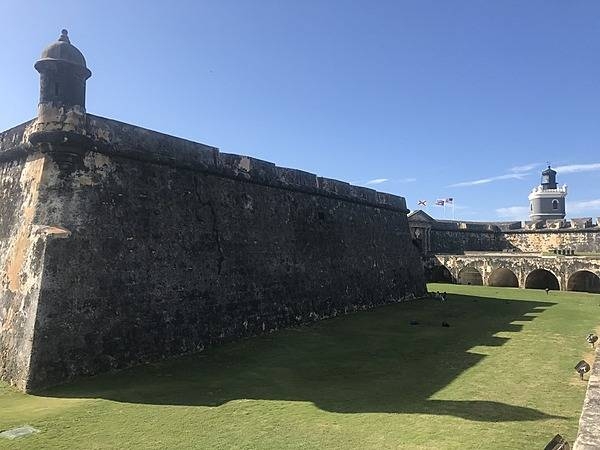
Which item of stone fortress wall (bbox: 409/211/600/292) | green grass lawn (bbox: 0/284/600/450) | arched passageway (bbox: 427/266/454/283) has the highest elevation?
stone fortress wall (bbox: 409/211/600/292)

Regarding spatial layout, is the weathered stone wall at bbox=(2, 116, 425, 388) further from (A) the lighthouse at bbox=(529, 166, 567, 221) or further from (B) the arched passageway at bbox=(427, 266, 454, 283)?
(A) the lighthouse at bbox=(529, 166, 567, 221)

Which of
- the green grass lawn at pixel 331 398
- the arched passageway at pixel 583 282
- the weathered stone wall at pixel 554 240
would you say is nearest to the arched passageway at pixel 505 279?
the arched passageway at pixel 583 282

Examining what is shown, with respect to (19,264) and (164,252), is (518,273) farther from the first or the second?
(19,264)

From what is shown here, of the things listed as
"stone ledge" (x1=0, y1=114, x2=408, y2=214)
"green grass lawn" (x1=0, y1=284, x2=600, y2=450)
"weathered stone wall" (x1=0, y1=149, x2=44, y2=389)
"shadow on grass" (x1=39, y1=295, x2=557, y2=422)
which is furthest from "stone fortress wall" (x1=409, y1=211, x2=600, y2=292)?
"weathered stone wall" (x1=0, y1=149, x2=44, y2=389)

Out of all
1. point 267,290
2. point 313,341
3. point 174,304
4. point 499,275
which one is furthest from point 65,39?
point 499,275

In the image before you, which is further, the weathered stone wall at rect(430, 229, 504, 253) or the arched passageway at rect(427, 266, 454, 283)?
the weathered stone wall at rect(430, 229, 504, 253)

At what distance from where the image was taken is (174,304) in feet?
26.6

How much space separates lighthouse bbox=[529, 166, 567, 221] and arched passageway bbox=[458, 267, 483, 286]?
19487mm

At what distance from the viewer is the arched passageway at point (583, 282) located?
2137 cm

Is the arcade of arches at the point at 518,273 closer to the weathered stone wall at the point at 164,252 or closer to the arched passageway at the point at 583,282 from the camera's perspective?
the arched passageway at the point at 583,282

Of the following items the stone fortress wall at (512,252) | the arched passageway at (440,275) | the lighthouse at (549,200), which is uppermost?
the lighthouse at (549,200)

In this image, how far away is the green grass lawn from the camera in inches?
181

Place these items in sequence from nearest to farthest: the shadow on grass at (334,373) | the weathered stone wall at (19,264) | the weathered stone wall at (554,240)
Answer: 1. the shadow on grass at (334,373)
2. the weathered stone wall at (19,264)
3. the weathered stone wall at (554,240)

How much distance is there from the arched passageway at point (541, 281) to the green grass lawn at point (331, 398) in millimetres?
14182
